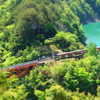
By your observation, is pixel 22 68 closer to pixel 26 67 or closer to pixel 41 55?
pixel 26 67

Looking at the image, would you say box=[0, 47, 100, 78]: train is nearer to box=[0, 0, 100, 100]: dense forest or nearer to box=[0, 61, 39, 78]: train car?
box=[0, 61, 39, 78]: train car

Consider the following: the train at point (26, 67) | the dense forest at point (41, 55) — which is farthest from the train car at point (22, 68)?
the dense forest at point (41, 55)

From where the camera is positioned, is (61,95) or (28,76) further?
(28,76)

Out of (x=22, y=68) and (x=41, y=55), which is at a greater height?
(x=41, y=55)

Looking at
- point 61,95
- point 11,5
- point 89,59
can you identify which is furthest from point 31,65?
point 11,5

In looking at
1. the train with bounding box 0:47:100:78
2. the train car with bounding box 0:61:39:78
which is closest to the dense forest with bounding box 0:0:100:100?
the train with bounding box 0:47:100:78

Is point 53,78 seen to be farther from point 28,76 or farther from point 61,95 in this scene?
point 61,95

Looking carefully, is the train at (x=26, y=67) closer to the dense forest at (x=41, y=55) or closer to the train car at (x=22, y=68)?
the train car at (x=22, y=68)

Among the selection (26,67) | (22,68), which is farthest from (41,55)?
(22,68)
